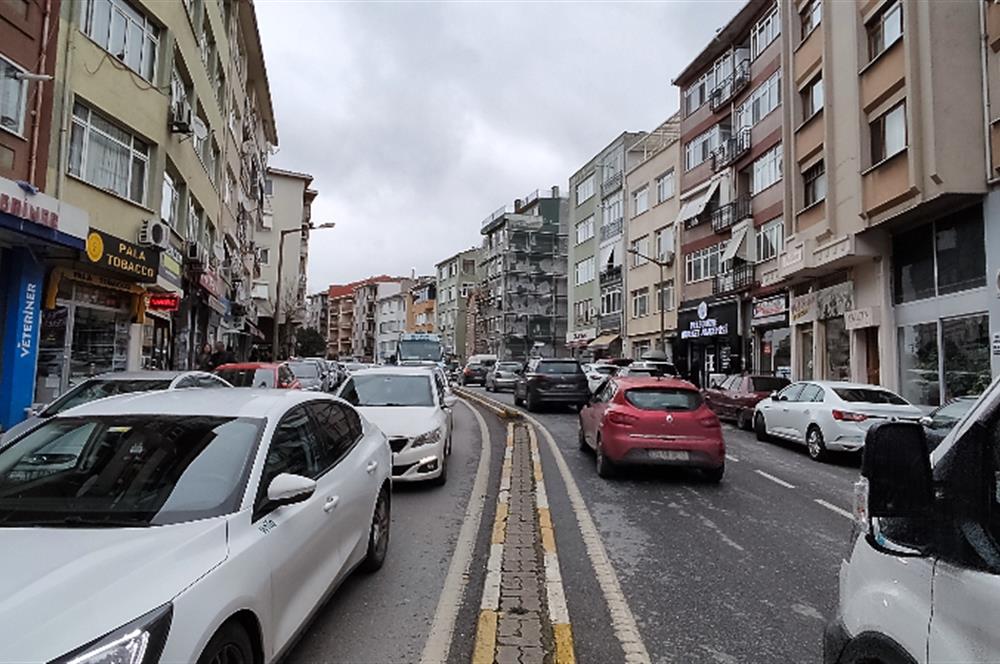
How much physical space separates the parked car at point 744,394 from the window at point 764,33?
17055 mm

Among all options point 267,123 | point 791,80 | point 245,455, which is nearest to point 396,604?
point 245,455

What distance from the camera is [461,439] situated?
15.2m

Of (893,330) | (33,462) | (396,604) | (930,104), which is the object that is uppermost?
(930,104)

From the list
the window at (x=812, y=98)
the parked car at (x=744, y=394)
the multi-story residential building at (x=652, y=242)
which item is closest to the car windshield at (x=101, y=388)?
the parked car at (x=744, y=394)

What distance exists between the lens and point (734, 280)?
3241 centimetres

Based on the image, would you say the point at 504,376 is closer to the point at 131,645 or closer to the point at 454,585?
the point at 454,585

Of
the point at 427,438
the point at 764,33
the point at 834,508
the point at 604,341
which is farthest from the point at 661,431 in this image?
the point at 604,341

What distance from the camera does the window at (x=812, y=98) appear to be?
2377 cm

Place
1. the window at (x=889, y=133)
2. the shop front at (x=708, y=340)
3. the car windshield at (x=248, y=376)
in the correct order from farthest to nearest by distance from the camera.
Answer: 1. the shop front at (x=708, y=340)
2. the window at (x=889, y=133)
3. the car windshield at (x=248, y=376)

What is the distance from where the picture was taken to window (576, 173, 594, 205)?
183 ft

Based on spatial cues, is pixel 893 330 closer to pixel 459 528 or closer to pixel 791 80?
pixel 791 80

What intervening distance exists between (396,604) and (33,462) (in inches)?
97.2

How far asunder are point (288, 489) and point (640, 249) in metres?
43.3

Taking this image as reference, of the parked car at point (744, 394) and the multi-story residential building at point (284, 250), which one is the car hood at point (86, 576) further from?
the multi-story residential building at point (284, 250)
